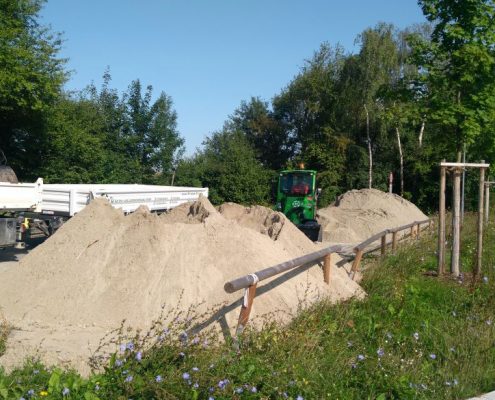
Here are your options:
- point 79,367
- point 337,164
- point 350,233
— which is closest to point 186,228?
point 79,367

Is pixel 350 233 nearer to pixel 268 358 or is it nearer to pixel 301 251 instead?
pixel 301 251

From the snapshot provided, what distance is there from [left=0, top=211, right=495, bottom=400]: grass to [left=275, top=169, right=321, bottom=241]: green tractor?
12847mm

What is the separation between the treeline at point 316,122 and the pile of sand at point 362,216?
2.85 m

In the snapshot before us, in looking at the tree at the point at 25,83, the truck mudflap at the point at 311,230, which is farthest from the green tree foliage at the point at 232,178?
the truck mudflap at the point at 311,230

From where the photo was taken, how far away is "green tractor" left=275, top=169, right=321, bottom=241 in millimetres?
20594

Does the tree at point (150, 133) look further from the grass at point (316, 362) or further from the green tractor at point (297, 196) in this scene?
the grass at point (316, 362)

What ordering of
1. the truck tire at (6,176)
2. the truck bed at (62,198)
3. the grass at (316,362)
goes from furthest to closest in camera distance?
the truck tire at (6,176) < the truck bed at (62,198) < the grass at (316,362)

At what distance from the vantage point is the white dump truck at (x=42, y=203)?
12609mm

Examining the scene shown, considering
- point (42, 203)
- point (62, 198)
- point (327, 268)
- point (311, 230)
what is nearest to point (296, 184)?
point (311, 230)

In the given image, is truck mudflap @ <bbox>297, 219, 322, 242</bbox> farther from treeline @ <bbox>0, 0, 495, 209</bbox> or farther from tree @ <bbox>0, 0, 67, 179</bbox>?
tree @ <bbox>0, 0, 67, 179</bbox>

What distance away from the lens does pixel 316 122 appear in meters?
44.6

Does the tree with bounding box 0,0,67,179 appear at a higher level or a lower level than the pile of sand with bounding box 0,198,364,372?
higher

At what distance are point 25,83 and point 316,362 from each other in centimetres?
1985

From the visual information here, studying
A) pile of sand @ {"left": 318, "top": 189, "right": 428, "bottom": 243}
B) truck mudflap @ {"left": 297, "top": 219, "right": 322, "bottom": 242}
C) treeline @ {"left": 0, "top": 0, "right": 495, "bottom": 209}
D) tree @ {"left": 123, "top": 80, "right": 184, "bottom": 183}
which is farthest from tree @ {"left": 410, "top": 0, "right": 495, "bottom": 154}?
tree @ {"left": 123, "top": 80, "right": 184, "bottom": 183}
